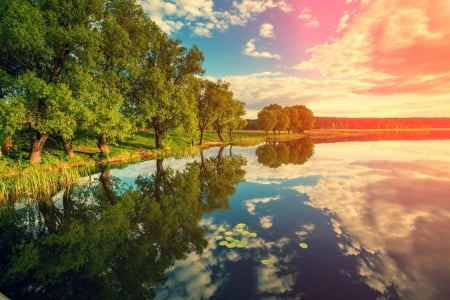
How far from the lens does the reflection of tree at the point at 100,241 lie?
956 cm

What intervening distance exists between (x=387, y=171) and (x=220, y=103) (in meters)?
44.2

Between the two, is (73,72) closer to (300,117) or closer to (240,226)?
(240,226)

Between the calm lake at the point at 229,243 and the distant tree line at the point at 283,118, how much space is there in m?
89.3

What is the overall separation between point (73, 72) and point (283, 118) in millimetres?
103096

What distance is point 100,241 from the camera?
12.9 m

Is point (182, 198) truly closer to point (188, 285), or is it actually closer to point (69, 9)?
point (188, 285)

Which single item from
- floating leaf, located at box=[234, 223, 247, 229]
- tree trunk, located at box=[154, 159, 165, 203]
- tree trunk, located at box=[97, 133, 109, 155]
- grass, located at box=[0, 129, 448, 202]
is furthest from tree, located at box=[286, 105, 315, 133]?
floating leaf, located at box=[234, 223, 247, 229]

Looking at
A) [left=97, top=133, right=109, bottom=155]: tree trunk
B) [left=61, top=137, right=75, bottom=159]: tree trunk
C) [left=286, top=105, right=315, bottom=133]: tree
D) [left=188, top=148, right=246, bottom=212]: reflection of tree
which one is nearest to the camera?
[left=188, top=148, right=246, bottom=212]: reflection of tree

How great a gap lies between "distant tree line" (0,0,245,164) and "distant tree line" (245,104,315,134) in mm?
70187

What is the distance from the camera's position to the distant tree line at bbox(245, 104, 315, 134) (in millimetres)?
112000

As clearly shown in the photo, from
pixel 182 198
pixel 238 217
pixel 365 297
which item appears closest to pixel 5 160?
pixel 182 198

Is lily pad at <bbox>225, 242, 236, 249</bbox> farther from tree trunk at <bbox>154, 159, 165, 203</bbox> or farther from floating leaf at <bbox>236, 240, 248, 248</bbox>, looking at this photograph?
tree trunk at <bbox>154, 159, 165, 203</bbox>

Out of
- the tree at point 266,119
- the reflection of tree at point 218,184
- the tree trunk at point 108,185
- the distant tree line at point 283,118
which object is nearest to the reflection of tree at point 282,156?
the reflection of tree at point 218,184

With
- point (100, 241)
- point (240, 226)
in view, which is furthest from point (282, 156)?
point (100, 241)
